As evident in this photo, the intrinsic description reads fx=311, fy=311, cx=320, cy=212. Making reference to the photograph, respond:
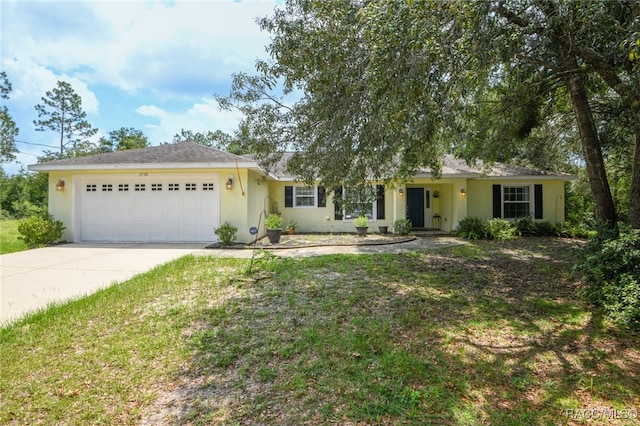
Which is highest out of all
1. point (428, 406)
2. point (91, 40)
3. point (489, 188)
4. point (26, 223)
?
point (91, 40)

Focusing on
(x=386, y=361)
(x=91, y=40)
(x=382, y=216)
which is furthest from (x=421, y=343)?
(x=382, y=216)

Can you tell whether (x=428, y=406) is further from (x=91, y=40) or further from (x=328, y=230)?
(x=328, y=230)

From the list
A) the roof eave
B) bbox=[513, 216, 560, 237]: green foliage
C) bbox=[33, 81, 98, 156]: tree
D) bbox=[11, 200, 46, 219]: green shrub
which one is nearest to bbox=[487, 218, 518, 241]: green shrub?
bbox=[513, 216, 560, 237]: green foliage

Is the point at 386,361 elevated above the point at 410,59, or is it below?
below

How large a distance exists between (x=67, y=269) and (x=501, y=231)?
44.1ft

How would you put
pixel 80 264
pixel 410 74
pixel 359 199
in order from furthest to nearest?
1. pixel 80 264
2. pixel 359 199
3. pixel 410 74

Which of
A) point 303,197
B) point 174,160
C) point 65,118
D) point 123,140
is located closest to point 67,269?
point 174,160

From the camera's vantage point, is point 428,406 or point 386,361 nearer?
point 428,406

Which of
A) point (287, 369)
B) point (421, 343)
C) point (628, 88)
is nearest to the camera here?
point (287, 369)

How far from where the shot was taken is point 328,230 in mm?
14133

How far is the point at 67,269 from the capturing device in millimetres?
6805

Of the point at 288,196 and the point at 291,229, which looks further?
the point at 288,196

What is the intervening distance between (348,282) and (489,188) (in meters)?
11.0

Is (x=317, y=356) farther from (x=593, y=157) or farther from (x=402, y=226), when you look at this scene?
(x=402, y=226)
